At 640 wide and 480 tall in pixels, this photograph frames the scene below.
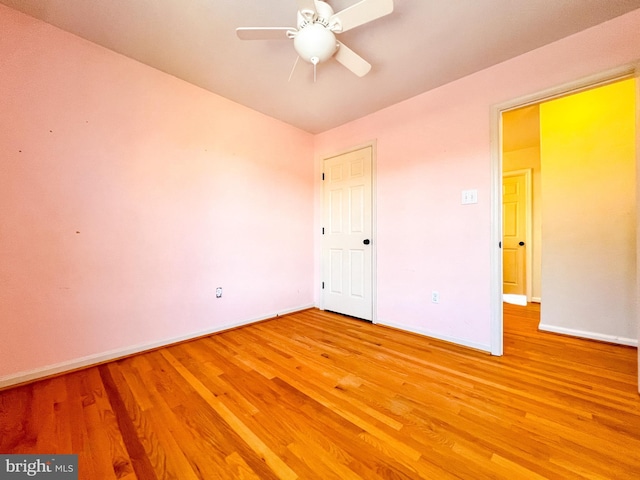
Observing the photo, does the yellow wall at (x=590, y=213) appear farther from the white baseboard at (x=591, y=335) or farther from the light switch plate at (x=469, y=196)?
the light switch plate at (x=469, y=196)

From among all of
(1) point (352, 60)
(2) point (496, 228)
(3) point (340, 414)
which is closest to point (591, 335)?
(2) point (496, 228)

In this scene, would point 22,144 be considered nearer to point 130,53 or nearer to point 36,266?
point 36,266

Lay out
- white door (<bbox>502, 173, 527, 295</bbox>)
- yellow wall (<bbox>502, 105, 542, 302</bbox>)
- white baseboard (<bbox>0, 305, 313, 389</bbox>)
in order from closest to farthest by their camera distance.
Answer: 1. white baseboard (<bbox>0, 305, 313, 389</bbox>)
2. yellow wall (<bbox>502, 105, 542, 302</bbox>)
3. white door (<bbox>502, 173, 527, 295</bbox>)

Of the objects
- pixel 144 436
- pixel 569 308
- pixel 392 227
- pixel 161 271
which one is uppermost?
pixel 392 227

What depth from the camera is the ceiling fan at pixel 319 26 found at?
136 centimetres

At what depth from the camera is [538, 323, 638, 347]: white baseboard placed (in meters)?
2.21

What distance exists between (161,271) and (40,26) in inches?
75.2

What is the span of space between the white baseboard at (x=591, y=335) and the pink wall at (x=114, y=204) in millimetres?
3108

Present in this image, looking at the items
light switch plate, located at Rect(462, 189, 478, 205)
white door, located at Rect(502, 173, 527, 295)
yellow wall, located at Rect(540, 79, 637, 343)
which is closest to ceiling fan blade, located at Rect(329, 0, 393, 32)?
light switch plate, located at Rect(462, 189, 478, 205)

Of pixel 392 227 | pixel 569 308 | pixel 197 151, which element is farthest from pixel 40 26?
pixel 569 308

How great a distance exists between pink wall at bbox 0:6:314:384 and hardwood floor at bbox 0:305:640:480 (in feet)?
1.30

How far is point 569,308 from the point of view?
2512mm

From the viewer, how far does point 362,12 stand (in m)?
1.38

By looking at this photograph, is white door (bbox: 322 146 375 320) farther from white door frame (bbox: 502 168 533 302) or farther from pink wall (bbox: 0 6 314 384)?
white door frame (bbox: 502 168 533 302)
